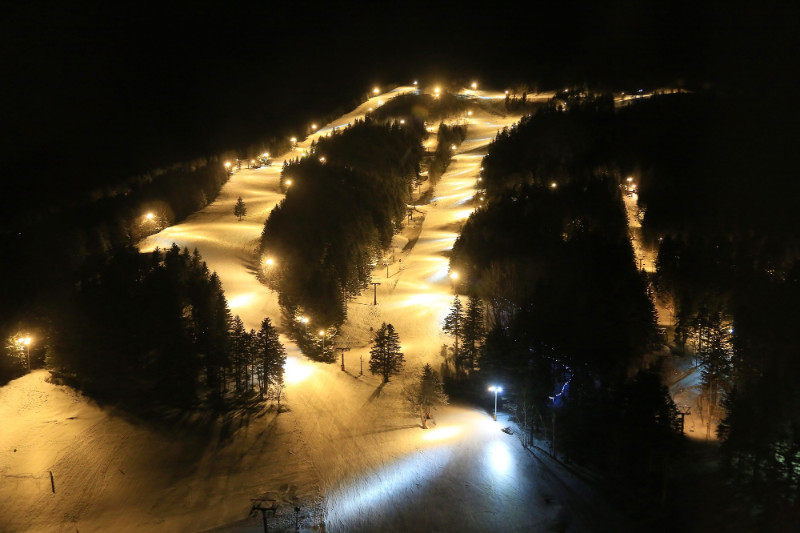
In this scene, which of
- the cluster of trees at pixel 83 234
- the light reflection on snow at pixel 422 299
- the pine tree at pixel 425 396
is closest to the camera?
the pine tree at pixel 425 396

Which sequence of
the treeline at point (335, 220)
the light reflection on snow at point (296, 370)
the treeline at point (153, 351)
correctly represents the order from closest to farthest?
the treeline at point (153, 351) → the light reflection on snow at point (296, 370) → the treeline at point (335, 220)

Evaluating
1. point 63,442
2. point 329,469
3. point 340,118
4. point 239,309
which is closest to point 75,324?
point 63,442

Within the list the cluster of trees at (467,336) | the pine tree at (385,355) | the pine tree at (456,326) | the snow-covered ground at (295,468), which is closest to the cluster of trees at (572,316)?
the pine tree at (456,326)

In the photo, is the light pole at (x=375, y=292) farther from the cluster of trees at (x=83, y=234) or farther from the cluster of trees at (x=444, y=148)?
the cluster of trees at (x=444, y=148)

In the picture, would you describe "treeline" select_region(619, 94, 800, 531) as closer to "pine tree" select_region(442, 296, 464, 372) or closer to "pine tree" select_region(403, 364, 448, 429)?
"pine tree" select_region(403, 364, 448, 429)

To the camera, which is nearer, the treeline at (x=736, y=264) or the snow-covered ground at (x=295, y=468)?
the snow-covered ground at (x=295, y=468)
